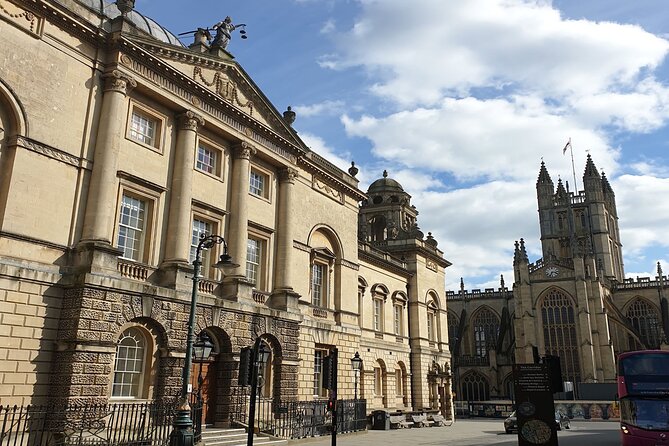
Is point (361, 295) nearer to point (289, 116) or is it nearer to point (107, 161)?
point (289, 116)

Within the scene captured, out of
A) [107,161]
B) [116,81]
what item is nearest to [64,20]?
[116,81]

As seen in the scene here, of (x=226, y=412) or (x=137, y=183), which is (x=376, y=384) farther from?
(x=137, y=183)

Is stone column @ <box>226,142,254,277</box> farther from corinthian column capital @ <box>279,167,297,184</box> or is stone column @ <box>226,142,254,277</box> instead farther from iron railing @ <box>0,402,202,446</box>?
Result: iron railing @ <box>0,402,202,446</box>

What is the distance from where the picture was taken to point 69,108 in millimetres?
16500

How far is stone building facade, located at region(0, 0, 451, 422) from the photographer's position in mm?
14898

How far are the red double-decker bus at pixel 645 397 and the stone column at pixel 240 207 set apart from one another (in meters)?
13.4

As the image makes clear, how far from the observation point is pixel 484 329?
71312 millimetres

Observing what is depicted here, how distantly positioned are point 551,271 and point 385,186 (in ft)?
92.7

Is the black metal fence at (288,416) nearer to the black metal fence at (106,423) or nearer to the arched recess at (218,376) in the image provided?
the black metal fence at (106,423)

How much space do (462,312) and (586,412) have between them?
87.8ft

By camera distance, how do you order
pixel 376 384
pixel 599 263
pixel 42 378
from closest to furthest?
1. pixel 42 378
2. pixel 376 384
3. pixel 599 263

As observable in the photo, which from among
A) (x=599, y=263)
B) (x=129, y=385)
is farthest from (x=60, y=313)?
(x=599, y=263)

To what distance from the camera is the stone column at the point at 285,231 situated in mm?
23312

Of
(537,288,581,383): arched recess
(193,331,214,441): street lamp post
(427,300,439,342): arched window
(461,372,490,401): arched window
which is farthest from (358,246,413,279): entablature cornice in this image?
(461,372,490,401): arched window
